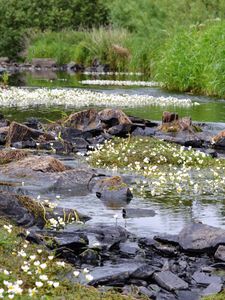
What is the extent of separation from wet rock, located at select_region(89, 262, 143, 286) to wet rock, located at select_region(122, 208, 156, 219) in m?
2.37

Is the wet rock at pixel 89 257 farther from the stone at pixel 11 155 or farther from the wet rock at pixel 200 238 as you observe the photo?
the stone at pixel 11 155

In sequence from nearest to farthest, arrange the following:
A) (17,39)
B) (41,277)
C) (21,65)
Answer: (41,277)
(21,65)
(17,39)

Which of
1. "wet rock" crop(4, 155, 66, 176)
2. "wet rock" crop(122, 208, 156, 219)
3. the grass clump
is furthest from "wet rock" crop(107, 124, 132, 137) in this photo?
the grass clump

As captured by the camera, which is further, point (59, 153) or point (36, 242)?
point (59, 153)

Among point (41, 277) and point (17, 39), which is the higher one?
point (41, 277)

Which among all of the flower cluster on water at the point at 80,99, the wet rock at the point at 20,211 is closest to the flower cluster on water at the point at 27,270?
the wet rock at the point at 20,211

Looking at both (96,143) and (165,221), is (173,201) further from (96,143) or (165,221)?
(96,143)

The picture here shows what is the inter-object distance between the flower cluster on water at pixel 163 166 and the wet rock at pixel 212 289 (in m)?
4.34

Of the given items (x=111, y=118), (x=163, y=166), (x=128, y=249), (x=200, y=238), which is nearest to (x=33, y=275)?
(x=128, y=249)

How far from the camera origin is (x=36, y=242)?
831 cm

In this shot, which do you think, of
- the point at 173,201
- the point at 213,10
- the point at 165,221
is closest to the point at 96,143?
the point at 173,201

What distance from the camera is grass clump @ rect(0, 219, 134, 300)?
20.9 feet

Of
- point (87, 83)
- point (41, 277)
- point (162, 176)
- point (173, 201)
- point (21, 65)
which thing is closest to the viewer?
point (41, 277)

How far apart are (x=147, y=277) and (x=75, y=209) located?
3.13 metres
